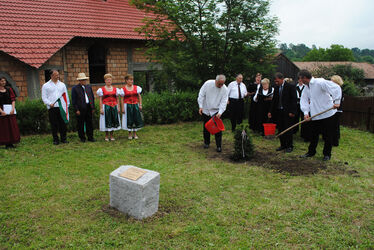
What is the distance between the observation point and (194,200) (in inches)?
182

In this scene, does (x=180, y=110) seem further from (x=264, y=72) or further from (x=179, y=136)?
(x=264, y=72)

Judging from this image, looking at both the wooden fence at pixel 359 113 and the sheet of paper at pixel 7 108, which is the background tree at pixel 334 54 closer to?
the wooden fence at pixel 359 113

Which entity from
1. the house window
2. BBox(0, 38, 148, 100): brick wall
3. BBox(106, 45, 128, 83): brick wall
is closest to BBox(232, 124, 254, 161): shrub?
BBox(0, 38, 148, 100): brick wall

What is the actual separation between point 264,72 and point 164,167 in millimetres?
7299

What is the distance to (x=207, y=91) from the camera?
24.7 feet

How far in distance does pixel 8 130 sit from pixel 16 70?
658 cm

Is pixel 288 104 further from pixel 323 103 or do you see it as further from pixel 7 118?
pixel 7 118

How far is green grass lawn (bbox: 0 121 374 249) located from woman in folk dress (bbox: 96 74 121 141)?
109 cm

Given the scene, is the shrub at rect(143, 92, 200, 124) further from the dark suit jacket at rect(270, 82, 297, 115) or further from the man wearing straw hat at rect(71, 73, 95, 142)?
the dark suit jacket at rect(270, 82, 297, 115)

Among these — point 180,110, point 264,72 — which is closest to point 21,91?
point 180,110

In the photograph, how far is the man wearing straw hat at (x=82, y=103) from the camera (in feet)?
26.3

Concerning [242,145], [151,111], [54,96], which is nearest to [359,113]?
[242,145]

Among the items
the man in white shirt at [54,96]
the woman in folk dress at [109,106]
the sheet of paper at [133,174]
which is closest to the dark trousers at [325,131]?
the sheet of paper at [133,174]

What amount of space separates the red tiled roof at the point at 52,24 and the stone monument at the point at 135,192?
10397 mm
